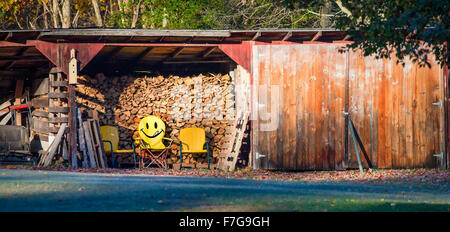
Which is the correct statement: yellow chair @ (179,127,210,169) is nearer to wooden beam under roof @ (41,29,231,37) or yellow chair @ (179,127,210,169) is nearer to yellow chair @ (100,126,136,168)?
yellow chair @ (100,126,136,168)

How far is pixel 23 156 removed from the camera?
12602 millimetres

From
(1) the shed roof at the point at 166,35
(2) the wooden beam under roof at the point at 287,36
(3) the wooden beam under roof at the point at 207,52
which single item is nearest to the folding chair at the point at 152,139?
(3) the wooden beam under roof at the point at 207,52

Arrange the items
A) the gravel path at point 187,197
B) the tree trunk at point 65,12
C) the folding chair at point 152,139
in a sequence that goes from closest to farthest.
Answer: the gravel path at point 187,197, the folding chair at point 152,139, the tree trunk at point 65,12

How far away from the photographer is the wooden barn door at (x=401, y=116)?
11.7m

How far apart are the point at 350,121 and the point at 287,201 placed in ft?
17.6

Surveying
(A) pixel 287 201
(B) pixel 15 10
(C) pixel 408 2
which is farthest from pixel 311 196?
(B) pixel 15 10

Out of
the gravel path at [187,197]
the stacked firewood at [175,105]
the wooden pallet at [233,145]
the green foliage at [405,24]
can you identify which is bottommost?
the gravel path at [187,197]

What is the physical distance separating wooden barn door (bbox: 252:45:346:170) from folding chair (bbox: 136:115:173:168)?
240cm

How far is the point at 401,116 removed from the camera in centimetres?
1180

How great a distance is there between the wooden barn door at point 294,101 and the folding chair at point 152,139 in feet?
7.86

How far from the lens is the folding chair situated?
1318 cm

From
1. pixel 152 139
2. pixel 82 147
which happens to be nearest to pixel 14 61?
pixel 82 147

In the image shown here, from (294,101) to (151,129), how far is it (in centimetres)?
326

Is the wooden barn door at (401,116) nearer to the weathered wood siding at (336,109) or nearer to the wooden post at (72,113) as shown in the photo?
the weathered wood siding at (336,109)
